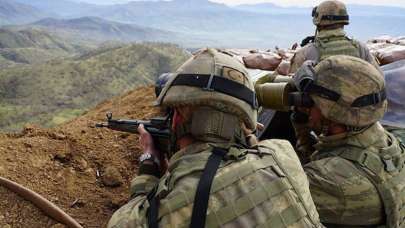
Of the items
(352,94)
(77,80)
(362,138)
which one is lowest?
(77,80)

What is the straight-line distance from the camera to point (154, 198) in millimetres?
1891

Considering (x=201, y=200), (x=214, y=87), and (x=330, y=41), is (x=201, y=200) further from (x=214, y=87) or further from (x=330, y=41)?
(x=330, y=41)

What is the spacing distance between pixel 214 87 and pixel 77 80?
8049 cm

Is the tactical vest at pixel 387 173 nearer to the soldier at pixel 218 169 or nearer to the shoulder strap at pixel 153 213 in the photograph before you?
the soldier at pixel 218 169

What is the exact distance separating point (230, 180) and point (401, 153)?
4.71 ft

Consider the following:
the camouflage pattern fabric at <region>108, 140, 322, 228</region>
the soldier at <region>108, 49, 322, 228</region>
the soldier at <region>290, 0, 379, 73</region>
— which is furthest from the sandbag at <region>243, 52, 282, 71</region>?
the camouflage pattern fabric at <region>108, 140, 322, 228</region>

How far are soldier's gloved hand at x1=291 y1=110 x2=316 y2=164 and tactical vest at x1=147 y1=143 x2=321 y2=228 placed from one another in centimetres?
135

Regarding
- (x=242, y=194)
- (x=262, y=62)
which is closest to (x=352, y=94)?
(x=242, y=194)

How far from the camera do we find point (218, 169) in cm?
187

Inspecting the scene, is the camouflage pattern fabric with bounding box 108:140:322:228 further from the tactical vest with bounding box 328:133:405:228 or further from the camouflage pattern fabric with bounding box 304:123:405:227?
the tactical vest with bounding box 328:133:405:228

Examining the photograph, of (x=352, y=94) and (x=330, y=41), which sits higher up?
(x=352, y=94)

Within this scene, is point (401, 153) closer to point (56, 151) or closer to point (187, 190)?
point (187, 190)

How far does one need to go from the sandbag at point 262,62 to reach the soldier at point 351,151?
4.20m

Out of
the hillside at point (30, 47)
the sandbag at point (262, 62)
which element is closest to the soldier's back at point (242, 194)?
the sandbag at point (262, 62)
